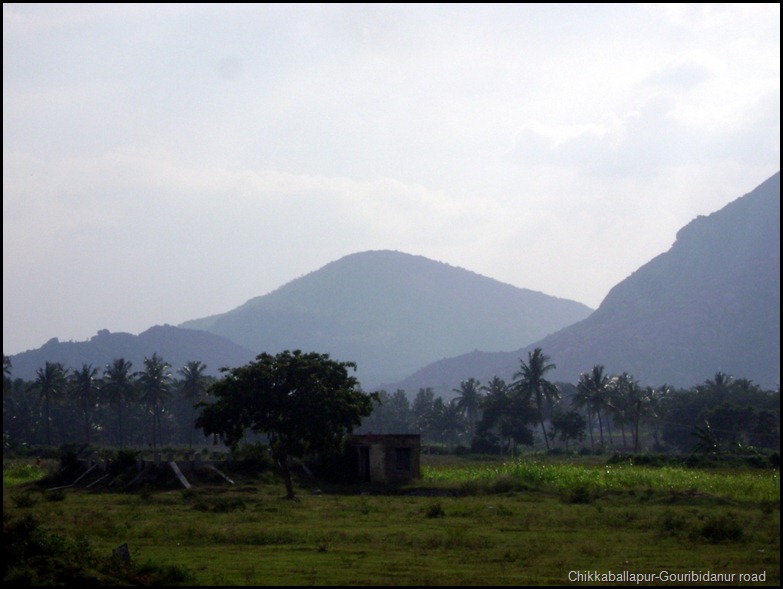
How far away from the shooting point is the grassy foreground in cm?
2284

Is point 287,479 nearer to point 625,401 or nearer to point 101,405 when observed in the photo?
point 625,401

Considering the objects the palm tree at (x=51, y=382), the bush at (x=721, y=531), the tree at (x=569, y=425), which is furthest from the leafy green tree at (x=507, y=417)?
the bush at (x=721, y=531)

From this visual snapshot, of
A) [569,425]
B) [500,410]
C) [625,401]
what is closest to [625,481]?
[500,410]

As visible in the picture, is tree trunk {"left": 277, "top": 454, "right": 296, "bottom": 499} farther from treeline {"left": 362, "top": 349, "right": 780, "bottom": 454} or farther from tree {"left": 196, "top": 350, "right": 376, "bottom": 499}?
treeline {"left": 362, "top": 349, "right": 780, "bottom": 454}

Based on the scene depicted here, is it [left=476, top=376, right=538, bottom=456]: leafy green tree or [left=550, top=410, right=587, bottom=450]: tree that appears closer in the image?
[left=476, top=376, right=538, bottom=456]: leafy green tree

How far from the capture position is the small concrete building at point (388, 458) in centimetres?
5806

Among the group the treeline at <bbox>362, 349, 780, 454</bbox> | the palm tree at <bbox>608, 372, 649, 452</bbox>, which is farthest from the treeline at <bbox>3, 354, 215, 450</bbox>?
the palm tree at <bbox>608, 372, 649, 452</bbox>

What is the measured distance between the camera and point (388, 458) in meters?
58.1

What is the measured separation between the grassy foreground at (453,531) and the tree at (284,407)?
3278 millimetres

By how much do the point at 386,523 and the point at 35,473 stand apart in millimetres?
41964

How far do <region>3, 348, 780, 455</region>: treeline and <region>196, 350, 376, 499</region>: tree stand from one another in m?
37.1

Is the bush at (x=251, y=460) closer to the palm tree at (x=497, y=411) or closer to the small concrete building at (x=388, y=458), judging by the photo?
the small concrete building at (x=388, y=458)

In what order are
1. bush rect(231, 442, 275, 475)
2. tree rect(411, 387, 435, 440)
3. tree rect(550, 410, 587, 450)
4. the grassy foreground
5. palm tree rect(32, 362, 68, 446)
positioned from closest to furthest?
the grassy foreground < bush rect(231, 442, 275, 475) < palm tree rect(32, 362, 68, 446) < tree rect(550, 410, 587, 450) < tree rect(411, 387, 435, 440)

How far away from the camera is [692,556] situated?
25406mm
